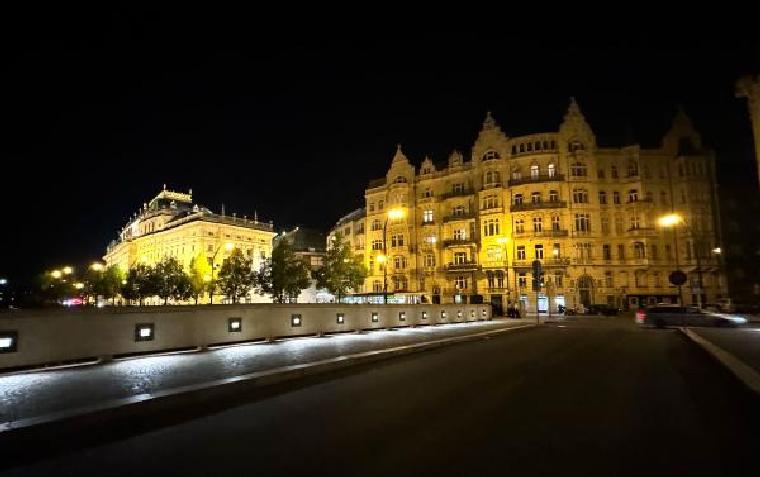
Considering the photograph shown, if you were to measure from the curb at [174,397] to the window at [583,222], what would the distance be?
54.3m

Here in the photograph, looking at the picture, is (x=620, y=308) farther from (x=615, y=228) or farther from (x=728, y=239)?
(x=728, y=239)

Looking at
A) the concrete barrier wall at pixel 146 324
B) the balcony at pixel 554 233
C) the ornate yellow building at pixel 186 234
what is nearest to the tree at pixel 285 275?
the ornate yellow building at pixel 186 234

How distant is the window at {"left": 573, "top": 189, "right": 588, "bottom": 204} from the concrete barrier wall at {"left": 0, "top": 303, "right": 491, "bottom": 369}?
4344 centimetres

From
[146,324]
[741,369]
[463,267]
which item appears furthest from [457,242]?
[741,369]

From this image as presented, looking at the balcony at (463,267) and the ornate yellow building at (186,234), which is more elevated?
the ornate yellow building at (186,234)

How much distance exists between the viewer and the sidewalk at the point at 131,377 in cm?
868

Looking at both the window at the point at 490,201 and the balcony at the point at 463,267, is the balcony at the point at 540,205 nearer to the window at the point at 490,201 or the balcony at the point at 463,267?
the window at the point at 490,201

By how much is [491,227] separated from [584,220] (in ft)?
36.1

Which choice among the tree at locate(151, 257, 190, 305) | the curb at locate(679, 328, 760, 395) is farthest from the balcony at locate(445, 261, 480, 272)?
the curb at locate(679, 328, 760, 395)

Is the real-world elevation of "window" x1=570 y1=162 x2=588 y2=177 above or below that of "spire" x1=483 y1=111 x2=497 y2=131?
below

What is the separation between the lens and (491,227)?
214ft

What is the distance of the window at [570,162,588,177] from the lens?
64.1 metres

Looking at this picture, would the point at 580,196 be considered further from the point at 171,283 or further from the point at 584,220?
the point at 171,283

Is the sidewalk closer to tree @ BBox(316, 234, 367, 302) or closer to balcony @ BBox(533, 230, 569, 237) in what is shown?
tree @ BBox(316, 234, 367, 302)
